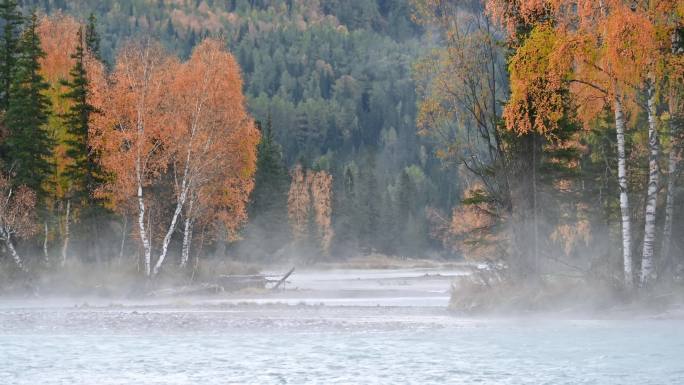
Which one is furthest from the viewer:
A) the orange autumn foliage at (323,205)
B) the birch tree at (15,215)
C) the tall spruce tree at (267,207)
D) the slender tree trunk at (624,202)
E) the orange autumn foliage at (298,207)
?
the orange autumn foliage at (323,205)

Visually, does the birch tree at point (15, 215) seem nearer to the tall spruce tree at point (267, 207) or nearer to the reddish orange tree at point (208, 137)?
the reddish orange tree at point (208, 137)

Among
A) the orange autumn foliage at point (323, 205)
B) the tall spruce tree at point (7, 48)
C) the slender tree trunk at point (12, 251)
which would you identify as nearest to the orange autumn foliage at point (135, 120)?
the slender tree trunk at point (12, 251)

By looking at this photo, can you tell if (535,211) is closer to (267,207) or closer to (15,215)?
(15,215)

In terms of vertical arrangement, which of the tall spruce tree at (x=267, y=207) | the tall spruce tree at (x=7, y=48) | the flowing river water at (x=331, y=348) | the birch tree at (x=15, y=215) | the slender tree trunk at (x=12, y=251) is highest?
the tall spruce tree at (x=7, y=48)

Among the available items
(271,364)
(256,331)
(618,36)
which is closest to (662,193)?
(618,36)

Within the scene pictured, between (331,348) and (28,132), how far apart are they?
2975 centimetres

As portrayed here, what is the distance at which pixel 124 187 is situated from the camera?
4059 cm

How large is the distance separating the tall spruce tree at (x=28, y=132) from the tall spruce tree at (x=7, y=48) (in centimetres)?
92

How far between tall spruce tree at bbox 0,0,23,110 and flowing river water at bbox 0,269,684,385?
65.1 ft

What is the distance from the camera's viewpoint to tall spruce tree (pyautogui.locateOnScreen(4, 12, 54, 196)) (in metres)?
43.8

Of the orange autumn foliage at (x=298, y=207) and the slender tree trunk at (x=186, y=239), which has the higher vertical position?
the orange autumn foliage at (x=298, y=207)

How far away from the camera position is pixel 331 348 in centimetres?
1969

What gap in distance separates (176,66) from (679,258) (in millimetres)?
26659

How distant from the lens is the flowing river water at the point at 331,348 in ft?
50.9
